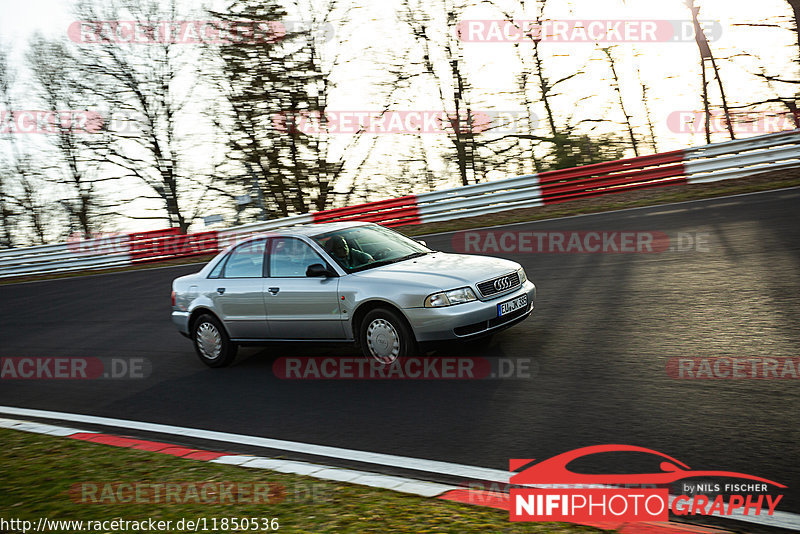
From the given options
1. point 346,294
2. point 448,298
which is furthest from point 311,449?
point 346,294

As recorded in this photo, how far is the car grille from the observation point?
7.09 m

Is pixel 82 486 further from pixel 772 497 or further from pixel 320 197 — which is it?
pixel 320 197

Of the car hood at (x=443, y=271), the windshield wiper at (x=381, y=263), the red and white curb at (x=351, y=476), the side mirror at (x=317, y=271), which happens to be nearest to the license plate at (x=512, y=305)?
the car hood at (x=443, y=271)

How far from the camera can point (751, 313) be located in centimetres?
715

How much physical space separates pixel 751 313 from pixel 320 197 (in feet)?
60.5

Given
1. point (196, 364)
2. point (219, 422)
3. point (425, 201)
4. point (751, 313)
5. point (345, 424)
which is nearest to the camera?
point (345, 424)

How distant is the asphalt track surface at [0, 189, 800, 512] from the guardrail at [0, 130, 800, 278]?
3208mm

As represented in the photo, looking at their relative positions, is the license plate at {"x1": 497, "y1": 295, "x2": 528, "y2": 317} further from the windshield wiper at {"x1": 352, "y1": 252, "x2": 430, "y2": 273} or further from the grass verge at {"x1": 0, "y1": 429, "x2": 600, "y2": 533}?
the grass verge at {"x1": 0, "y1": 429, "x2": 600, "y2": 533}

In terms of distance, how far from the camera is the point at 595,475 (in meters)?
4.34

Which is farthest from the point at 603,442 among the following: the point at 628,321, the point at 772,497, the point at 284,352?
the point at 284,352

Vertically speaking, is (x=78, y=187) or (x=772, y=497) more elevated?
(x=78, y=187)

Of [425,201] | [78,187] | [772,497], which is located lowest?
[772,497]

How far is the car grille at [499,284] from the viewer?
7086 millimetres

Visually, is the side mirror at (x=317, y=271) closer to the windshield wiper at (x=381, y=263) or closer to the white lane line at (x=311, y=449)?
the windshield wiper at (x=381, y=263)
